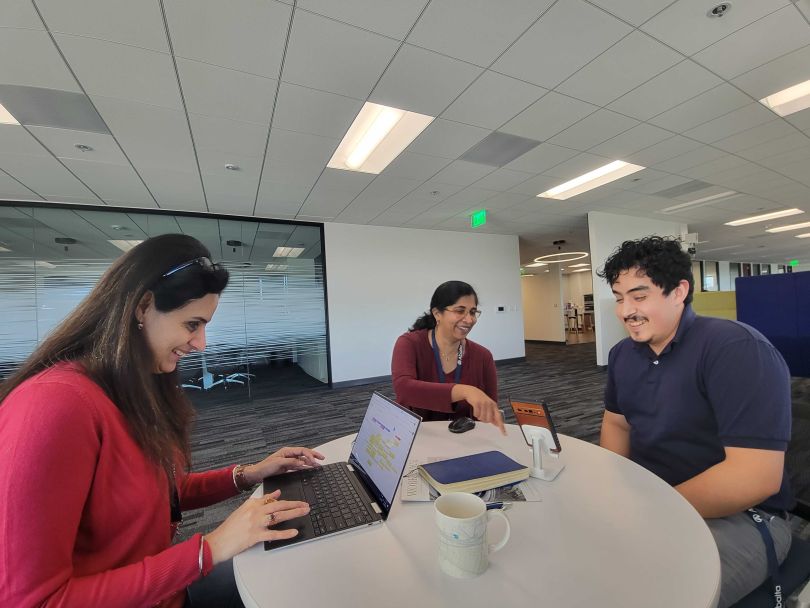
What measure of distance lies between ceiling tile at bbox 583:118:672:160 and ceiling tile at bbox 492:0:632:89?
1286mm

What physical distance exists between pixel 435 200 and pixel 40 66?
3925mm

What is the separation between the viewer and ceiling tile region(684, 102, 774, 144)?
2968mm

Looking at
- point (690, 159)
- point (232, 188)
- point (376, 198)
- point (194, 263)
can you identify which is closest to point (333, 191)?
point (376, 198)

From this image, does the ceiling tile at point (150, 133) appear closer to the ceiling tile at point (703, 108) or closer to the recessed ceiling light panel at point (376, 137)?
the recessed ceiling light panel at point (376, 137)

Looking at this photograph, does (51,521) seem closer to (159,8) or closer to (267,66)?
(159,8)

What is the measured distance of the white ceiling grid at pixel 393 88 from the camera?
74.4 inches

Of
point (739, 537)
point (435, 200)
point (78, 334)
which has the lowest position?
point (739, 537)

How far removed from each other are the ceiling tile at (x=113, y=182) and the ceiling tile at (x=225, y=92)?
62.3 inches

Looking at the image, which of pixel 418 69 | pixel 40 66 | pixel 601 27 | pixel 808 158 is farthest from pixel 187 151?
pixel 808 158

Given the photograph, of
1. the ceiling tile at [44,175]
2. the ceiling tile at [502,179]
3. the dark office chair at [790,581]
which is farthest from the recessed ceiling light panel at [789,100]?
the ceiling tile at [44,175]

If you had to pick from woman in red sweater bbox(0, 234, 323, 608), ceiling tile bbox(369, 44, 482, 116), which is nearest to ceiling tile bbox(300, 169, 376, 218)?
ceiling tile bbox(369, 44, 482, 116)

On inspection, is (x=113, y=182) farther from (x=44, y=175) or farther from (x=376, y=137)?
(x=376, y=137)

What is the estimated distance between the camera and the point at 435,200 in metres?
5.00

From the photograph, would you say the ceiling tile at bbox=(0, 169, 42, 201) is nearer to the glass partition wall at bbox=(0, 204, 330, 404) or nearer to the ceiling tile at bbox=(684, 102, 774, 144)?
the glass partition wall at bbox=(0, 204, 330, 404)
